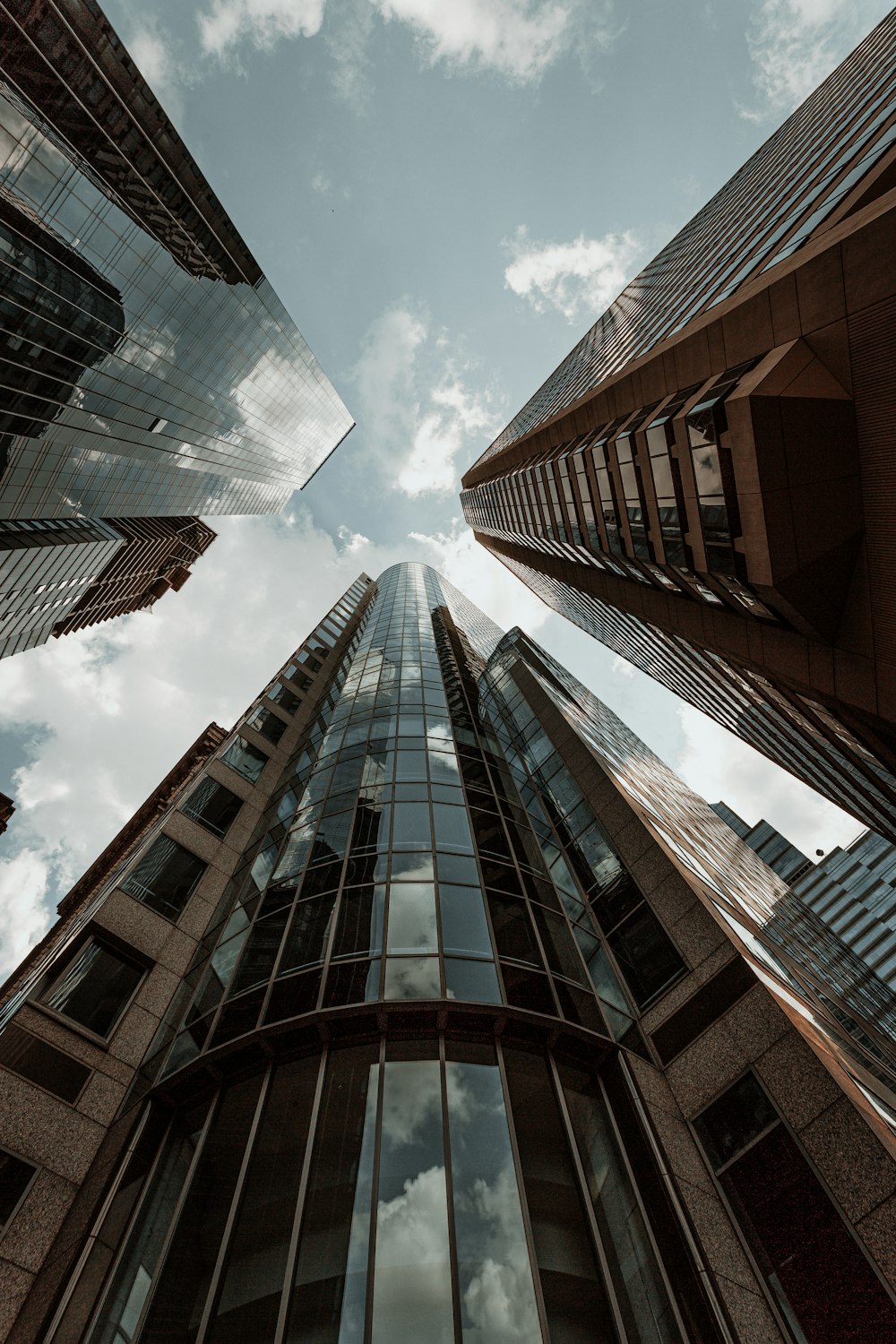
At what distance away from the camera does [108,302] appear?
44000 millimetres

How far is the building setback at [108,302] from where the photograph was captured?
116ft

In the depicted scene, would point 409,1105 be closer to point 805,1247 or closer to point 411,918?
point 411,918

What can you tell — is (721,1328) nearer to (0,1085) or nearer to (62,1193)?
(62,1193)

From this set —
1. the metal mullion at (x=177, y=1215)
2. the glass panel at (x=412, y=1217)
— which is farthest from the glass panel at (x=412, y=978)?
the metal mullion at (x=177, y=1215)

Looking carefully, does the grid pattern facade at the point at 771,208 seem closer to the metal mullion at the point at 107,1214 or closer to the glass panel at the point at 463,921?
the glass panel at the point at 463,921

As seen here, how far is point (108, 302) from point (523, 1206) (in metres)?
53.8

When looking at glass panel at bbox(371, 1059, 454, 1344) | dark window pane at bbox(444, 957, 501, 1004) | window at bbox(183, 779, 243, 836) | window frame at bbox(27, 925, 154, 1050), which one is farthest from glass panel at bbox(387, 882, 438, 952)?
window at bbox(183, 779, 243, 836)

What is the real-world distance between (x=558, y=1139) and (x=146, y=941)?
496 inches

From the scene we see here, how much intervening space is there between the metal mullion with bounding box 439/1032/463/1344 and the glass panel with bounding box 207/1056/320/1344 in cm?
256

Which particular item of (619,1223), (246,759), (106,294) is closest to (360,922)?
(619,1223)

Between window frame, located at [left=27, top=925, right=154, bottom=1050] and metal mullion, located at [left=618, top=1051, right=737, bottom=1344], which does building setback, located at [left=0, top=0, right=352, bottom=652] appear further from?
metal mullion, located at [left=618, top=1051, right=737, bottom=1344]

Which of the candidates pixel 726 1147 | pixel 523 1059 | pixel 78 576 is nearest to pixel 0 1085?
pixel 523 1059

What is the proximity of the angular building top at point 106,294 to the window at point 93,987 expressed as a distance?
36.6 meters

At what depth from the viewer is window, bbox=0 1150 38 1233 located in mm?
11930
